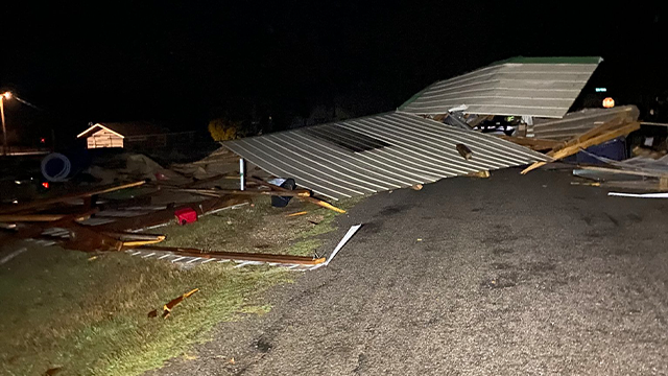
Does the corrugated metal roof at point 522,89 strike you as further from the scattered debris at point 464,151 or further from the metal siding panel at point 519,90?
Result: the scattered debris at point 464,151

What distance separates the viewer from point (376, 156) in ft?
34.6

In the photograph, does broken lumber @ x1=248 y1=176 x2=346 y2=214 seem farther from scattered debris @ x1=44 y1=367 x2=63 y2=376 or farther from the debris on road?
scattered debris @ x1=44 y1=367 x2=63 y2=376

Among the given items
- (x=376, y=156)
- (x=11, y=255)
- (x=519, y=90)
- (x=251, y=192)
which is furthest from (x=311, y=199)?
(x=11, y=255)

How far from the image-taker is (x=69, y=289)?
7219mm

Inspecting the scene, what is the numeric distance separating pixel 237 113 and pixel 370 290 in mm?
43764

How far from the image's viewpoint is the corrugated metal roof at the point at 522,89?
1062cm

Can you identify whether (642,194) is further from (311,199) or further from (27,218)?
(27,218)

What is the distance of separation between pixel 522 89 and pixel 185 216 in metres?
7.93

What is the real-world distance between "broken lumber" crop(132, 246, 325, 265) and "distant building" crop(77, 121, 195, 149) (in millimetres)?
36733

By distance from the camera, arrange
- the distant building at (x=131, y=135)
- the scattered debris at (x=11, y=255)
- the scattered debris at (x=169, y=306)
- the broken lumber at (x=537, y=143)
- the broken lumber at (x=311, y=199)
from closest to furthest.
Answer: the scattered debris at (x=169, y=306) → the scattered debris at (x=11, y=255) → the broken lumber at (x=311, y=199) → the broken lumber at (x=537, y=143) → the distant building at (x=131, y=135)

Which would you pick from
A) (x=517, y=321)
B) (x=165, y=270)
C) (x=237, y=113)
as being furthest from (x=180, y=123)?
(x=517, y=321)

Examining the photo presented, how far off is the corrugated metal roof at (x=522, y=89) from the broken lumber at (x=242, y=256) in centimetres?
598

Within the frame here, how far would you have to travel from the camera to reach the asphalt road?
426 cm

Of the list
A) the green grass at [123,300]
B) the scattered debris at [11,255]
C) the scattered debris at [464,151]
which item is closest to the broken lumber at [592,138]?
the scattered debris at [464,151]
